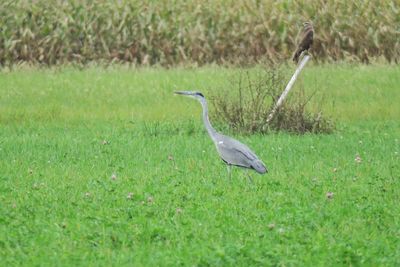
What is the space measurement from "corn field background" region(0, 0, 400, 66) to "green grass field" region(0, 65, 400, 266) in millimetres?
5686

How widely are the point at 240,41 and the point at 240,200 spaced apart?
56.0ft

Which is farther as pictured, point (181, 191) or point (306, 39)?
point (306, 39)

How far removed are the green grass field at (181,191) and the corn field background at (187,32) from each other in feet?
18.7

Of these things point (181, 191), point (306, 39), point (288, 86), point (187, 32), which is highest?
point (181, 191)

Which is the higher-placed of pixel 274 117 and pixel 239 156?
pixel 239 156

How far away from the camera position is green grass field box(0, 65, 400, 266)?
30.3 feet

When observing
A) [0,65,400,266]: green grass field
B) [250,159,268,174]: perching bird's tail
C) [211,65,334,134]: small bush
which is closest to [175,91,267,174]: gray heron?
[250,159,268,174]: perching bird's tail

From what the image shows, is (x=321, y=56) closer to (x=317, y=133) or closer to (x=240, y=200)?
(x=317, y=133)

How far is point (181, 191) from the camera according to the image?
11961 mm

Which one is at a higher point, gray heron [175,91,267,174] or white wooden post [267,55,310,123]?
gray heron [175,91,267,174]

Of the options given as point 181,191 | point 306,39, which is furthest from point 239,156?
point 306,39

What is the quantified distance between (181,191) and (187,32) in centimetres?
1661

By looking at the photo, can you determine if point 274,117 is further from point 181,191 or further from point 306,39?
point 181,191

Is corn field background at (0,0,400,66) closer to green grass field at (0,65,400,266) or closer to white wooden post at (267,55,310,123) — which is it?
green grass field at (0,65,400,266)
